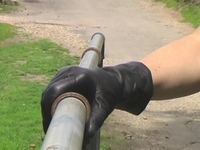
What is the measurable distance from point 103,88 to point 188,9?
14967 millimetres

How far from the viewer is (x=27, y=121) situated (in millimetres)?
5758

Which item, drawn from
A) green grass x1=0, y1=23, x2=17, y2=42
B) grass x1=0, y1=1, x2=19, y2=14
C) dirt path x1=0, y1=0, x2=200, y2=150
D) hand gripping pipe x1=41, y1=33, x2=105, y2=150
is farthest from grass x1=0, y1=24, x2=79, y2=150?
grass x1=0, y1=1, x2=19, y2=14

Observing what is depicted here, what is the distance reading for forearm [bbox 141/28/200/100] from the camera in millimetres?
1745

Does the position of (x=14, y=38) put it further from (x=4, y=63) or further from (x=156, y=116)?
(x=156, y=116)

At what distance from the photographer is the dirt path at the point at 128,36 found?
5852mm

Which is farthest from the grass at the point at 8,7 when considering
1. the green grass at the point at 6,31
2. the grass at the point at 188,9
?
the grass at the point at 188,9

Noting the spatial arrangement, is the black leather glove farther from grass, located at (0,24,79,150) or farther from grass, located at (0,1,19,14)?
grass, located at (0,1,19,14)

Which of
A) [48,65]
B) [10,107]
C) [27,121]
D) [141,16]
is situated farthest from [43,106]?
[141,16]

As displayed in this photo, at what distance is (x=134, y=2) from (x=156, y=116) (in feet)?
46.6

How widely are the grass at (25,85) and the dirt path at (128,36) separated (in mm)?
669

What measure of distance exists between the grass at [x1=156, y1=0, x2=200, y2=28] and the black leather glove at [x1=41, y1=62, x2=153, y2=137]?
12553 millimetres

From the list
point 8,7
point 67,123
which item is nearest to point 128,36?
point 8,7

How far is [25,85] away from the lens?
7258 millimetres

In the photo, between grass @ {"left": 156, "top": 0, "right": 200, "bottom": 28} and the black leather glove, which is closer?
the black leather glove
